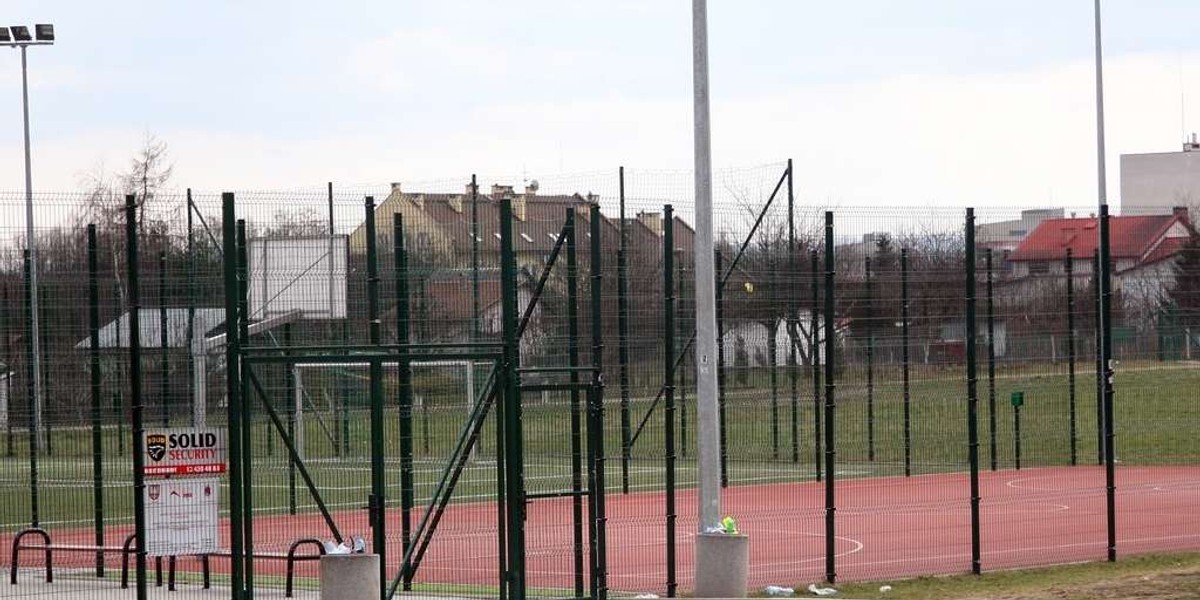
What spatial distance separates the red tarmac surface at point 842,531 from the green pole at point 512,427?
2914 mm

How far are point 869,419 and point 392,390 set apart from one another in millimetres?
10145

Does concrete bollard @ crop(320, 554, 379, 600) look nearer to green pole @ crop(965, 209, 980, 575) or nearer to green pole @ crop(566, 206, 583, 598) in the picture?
green pole @ crop(566, 206, 583, 598)

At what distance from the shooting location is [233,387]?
1317 cm

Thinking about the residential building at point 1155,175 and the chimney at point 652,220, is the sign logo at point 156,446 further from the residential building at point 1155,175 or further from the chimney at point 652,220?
the residential building at point 1155,175

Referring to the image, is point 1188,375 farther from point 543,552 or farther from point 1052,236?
point 543,552

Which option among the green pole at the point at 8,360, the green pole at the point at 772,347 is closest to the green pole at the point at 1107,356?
the green pole at the point at 772,347

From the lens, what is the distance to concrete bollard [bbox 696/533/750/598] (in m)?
15.3

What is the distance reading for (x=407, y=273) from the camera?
1648cm

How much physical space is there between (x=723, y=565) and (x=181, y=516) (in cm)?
468

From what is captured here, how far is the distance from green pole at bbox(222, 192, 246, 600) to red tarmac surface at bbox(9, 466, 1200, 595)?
117 inches

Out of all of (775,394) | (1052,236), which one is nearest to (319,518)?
(775,394)

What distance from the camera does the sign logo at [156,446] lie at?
44.1 feet

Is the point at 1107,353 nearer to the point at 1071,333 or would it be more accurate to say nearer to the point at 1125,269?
the point at 1071,333

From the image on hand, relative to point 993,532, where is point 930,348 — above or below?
above
